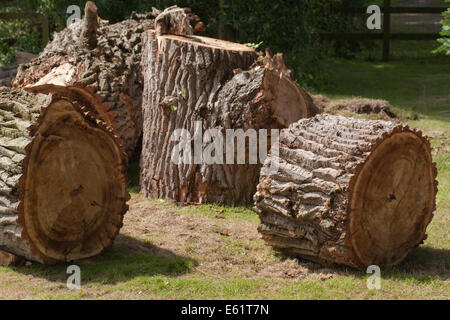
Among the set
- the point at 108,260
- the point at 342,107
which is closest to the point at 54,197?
the point at 108,260

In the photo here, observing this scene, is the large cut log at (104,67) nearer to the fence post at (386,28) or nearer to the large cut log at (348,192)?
the large cut log at (348,192)

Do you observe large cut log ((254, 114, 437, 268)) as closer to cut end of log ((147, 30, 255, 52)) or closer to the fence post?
cut end of log ((147, 30, 255, 52))

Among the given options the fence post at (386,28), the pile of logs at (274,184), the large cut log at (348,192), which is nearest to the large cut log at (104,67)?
the pile of logs at (274,184)

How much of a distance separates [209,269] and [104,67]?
12.5ft

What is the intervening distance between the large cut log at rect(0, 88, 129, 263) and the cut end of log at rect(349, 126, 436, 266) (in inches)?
76.8

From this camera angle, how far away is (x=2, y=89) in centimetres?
571

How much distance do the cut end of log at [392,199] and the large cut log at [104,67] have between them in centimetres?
375

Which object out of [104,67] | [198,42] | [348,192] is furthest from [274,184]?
[104,67]

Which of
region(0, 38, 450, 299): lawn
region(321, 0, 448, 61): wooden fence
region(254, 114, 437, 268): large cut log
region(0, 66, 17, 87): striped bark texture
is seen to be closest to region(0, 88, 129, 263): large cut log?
region(0, 38, 450, 299): lawn

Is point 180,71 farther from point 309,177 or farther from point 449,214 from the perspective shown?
point 449,214

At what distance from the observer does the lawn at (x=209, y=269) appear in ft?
15.7

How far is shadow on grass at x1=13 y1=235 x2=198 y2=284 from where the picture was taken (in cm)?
503

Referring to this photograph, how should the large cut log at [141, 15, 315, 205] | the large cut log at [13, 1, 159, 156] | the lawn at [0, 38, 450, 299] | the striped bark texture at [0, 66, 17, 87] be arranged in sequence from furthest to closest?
1. the striped bark texture at [0, 66, 17, 87]
2. the large cut log at [13, 1, 159, 156]
3. the large cut log at [141, 15, 315, 205]
4. the lawn at [0, 38, 450, 299]

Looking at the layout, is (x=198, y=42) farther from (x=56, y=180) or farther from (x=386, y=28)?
(x=386, y=28)
